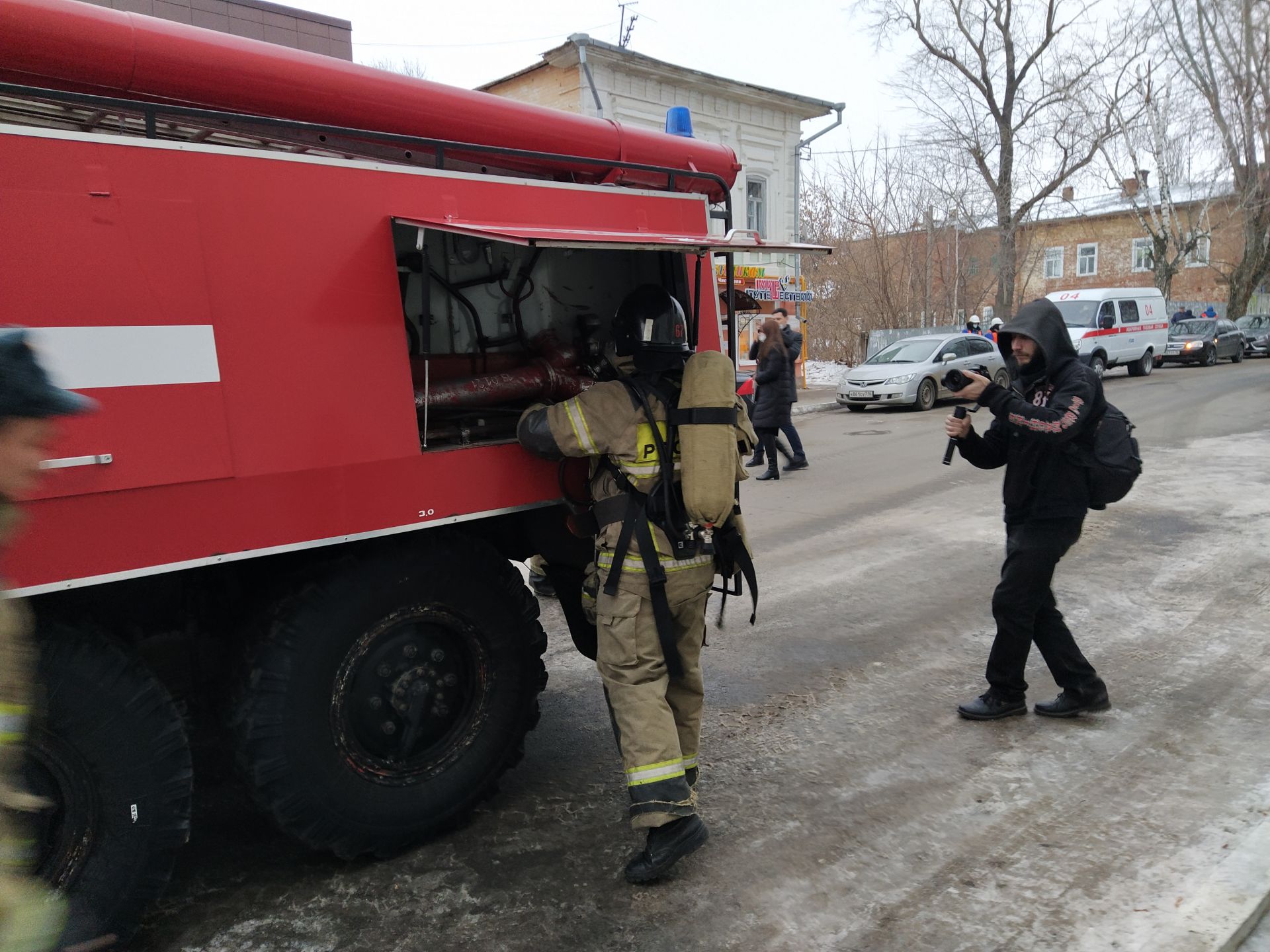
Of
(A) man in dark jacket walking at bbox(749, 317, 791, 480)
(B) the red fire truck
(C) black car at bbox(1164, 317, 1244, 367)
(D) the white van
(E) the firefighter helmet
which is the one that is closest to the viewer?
(B) the red fire truck

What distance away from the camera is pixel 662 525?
319 centimetres

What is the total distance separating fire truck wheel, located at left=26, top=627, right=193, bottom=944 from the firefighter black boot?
1371mm

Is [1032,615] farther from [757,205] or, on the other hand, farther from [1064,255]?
[1064,255]

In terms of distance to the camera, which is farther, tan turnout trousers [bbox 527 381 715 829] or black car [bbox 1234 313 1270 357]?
black car [bbox 1234 313 1270 357]

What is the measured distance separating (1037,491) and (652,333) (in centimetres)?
197

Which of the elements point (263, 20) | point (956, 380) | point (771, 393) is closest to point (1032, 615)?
point (956, 380)

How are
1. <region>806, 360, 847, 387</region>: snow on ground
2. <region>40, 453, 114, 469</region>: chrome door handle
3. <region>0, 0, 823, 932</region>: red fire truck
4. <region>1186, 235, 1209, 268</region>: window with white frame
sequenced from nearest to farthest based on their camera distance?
<region>40, 453, 114, 469</region>: chrome door handle
<region>0, 0, 823, 932</region>: red fire truck
<region>806, 360, 847, 387</region>: snow on ground
<region>1186, 235, 1209, 268</region>: window with white frame

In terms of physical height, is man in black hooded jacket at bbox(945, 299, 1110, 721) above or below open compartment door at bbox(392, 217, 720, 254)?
below

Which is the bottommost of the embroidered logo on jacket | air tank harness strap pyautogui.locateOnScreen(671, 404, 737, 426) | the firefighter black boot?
the firefighter black boot

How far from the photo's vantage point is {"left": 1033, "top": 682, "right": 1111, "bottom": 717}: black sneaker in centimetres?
424

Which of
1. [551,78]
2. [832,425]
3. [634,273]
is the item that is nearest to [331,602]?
[634,273]

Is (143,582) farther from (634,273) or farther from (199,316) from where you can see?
(634,273)

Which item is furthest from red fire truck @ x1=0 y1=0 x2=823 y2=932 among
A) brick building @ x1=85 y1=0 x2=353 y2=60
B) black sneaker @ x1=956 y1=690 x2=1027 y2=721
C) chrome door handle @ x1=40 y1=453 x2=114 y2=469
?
brick building @ x1=85 y1=0 x2=353 y2=60

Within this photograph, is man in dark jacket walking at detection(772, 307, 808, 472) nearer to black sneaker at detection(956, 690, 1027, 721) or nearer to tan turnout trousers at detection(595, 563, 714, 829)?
black sneaker at detection(956, 690, 1027, 721)
